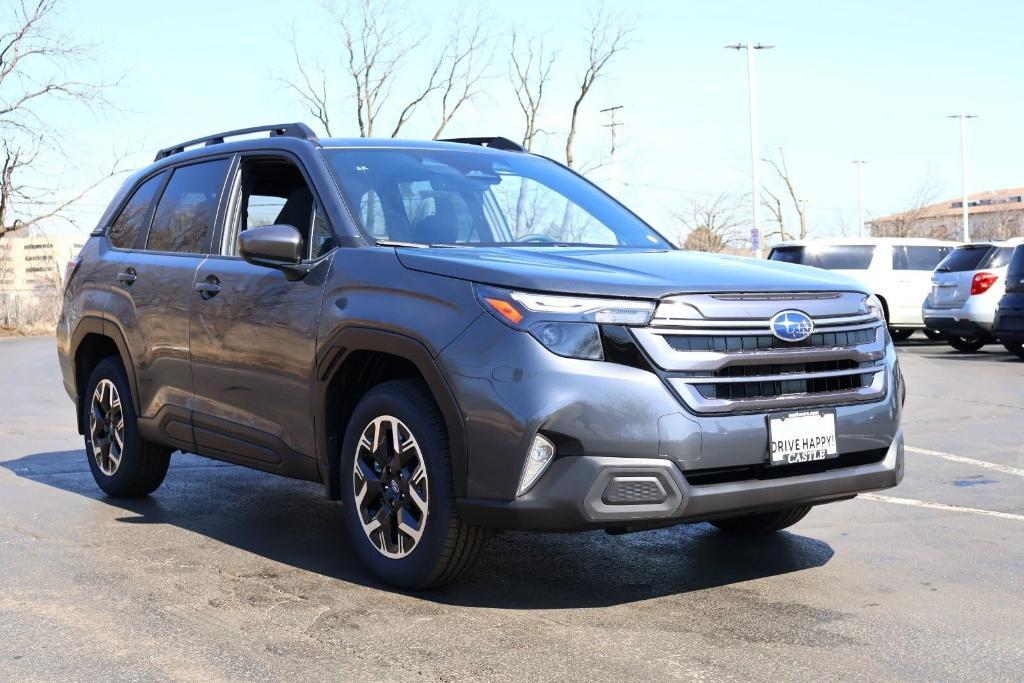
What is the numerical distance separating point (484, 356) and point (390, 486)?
0.80 m

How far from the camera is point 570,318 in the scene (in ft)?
14.3

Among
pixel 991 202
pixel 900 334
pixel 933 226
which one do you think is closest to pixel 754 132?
pixel 900 334

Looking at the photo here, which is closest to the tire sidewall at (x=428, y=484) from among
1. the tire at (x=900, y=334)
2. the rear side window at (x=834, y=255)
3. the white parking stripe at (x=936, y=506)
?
the white parking stripe at (x=936, y=506)

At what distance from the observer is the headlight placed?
4.34m

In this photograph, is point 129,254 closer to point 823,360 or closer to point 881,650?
point 823,360

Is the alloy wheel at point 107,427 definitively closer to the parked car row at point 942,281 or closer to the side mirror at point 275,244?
the side mirror at point 275,244

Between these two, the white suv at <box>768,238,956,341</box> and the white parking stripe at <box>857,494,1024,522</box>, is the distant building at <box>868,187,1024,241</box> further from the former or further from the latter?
the white parking stripe at <box>857,494,1024,522</box>

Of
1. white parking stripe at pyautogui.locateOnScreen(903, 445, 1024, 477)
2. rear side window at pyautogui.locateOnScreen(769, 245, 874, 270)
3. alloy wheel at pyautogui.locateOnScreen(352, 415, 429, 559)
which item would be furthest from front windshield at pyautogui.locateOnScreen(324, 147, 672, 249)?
rear side window at pyautogui.locateOnScreen(769, 245, 874, 270)

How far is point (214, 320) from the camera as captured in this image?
5922 mm

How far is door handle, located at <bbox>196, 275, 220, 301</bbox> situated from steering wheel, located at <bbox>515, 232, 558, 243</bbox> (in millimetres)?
1448

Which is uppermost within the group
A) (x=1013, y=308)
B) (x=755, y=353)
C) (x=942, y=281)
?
(x=755, y=353)

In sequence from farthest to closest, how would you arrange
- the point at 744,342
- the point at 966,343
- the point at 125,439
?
the point at 966,343 → the point at 125,439 → the point at 744,342

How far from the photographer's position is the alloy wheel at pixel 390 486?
477 cm

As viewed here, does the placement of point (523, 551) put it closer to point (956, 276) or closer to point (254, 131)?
point (254, 131)
